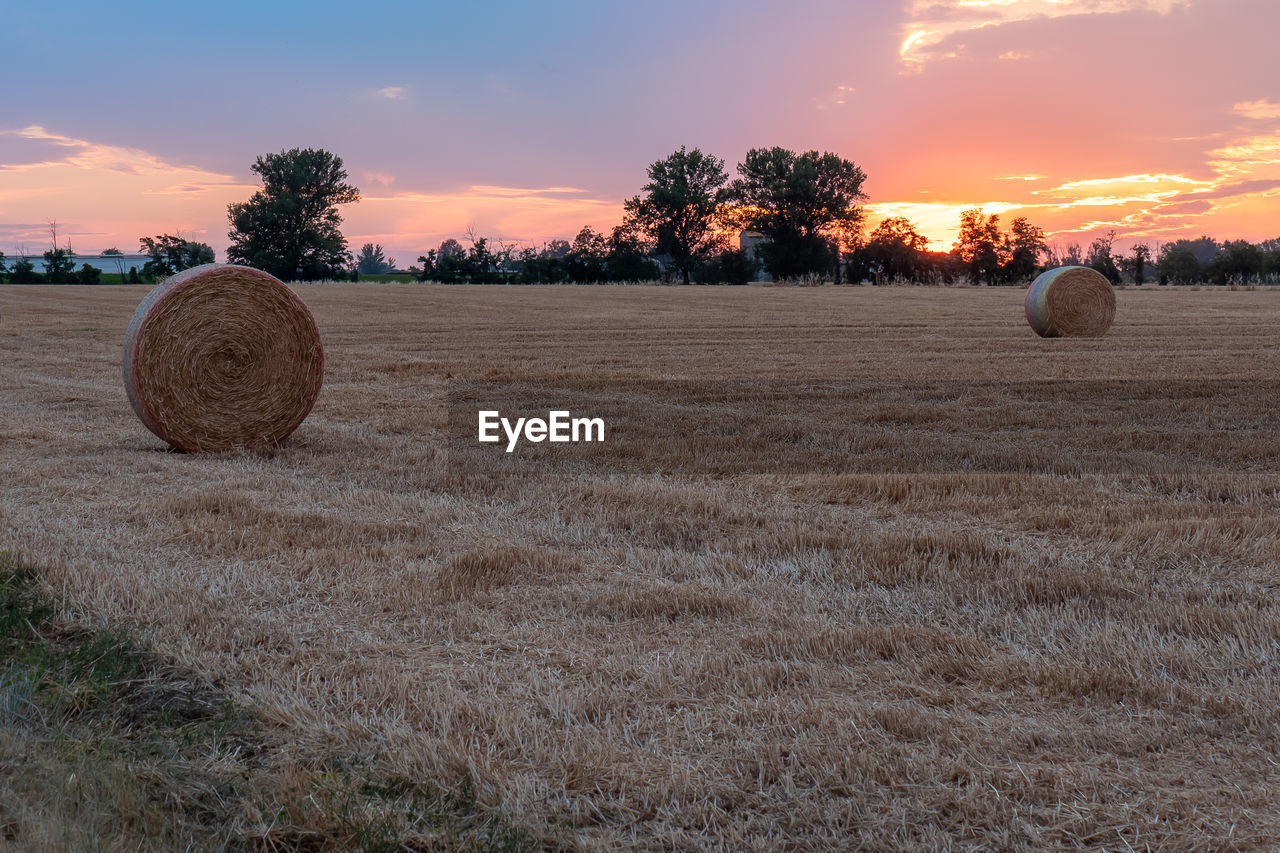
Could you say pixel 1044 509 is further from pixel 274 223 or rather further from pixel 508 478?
pixel 274 223

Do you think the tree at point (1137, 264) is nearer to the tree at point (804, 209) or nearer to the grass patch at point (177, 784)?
the tree at point (804, 209)

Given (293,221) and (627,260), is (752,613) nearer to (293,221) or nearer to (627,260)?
(627,260)

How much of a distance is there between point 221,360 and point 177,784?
6345 mm

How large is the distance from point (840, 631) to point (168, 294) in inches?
261

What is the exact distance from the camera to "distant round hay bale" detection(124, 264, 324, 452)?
27.2 ft

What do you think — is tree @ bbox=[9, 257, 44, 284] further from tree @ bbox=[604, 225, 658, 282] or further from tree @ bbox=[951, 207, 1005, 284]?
tree @ bbox=[951, 207, 1005, 284]

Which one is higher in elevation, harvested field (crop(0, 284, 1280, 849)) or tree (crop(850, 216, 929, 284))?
tree (crop(850, 216, 929, 284))

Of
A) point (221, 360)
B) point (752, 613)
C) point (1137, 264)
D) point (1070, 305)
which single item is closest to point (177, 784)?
point (752, 613)

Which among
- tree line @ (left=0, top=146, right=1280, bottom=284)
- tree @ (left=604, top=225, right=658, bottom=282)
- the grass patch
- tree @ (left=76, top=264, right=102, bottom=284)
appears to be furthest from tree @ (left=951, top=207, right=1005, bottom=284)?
the grass patch

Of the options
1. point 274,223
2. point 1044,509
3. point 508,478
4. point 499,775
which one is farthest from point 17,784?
point 274,223

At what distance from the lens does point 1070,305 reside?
20.4 m

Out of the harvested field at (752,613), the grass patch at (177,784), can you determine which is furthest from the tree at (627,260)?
the grass patch at (177,784)

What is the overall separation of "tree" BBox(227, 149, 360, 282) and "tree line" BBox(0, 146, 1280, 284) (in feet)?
0.23

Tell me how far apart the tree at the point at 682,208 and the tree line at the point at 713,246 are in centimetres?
6
